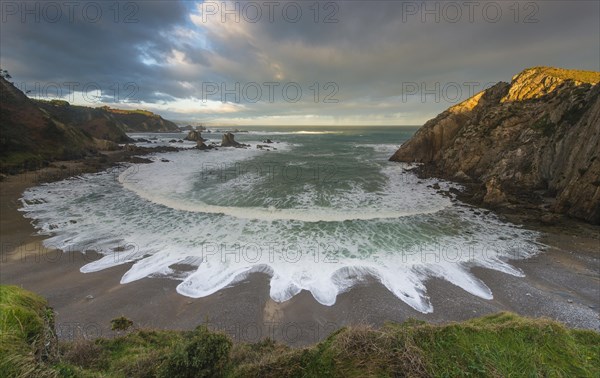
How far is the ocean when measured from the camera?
478 inches

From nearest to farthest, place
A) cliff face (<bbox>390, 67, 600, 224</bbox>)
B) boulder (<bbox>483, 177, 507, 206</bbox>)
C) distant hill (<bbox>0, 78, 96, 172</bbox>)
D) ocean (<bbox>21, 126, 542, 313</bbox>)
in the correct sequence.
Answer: ocean (<bbox>21, 126, 542, 313</bbox>) → cliff face (<bbox>390, 67, 600, 224</bbox>) → boulder (<bbox>483, 177, 507, 206</bbox>) → distant hill (<bbox>0, 78, 96, 172</bbox>)

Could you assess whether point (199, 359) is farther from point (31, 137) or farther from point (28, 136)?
point (31, 137)

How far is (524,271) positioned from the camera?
41.8 feet

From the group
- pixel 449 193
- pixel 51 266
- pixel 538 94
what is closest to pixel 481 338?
pixel 51 266

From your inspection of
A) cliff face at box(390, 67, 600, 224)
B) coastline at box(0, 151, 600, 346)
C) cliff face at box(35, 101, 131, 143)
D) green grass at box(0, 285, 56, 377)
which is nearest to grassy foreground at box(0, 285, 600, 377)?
green grass at box(0, 285, 56, 377)

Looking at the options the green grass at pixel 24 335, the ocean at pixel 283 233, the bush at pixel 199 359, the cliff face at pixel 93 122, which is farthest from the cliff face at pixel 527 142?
the cliff face at pixel 93 122

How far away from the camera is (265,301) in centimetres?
1031

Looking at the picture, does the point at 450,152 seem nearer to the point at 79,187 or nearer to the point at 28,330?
the point at 28,330

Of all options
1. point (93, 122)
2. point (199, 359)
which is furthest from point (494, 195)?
point (93, 122)

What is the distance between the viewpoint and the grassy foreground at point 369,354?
363cm

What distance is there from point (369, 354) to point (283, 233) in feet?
43.8

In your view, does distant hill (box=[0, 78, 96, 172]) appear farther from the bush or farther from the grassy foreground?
the bush

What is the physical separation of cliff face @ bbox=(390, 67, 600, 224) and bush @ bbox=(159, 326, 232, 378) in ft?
83.6

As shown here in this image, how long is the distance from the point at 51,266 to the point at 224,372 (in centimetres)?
1313
